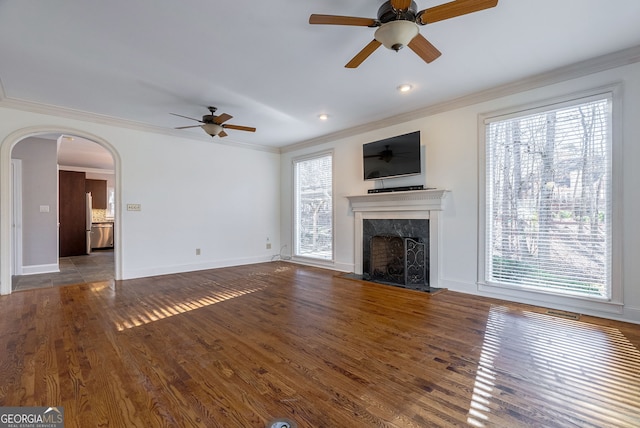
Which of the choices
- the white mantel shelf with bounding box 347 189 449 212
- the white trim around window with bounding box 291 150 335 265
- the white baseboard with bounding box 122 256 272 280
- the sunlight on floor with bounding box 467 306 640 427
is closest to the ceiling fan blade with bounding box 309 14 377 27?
the sunlight on floor with bounding box 467 306 640 427

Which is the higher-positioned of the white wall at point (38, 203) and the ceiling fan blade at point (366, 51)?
the ceiling fan blade at point (366, 51)

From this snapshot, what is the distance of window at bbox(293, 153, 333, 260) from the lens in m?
6.07

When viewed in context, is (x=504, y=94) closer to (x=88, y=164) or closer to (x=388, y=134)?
(x=388, y=134)

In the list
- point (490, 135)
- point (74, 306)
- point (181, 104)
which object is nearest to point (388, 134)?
point (490, 135)

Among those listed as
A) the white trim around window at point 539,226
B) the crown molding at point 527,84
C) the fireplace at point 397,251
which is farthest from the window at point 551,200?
the fireplace at point 397,251

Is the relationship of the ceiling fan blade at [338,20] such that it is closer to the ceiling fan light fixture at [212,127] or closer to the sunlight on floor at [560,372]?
the sunlight on floor at [560,372]

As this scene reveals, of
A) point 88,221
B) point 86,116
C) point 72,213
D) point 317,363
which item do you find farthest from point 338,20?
point 88,221

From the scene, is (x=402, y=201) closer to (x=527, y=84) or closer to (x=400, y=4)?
(x=527, y=84)

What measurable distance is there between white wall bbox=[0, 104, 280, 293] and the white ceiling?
558mm

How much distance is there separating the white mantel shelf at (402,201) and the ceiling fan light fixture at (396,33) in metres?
2.48

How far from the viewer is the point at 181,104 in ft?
13.9

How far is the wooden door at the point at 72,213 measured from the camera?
321 inches

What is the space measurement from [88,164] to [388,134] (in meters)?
9.11

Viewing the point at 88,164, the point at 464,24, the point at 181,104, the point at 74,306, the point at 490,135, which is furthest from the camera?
the point at 88,164
